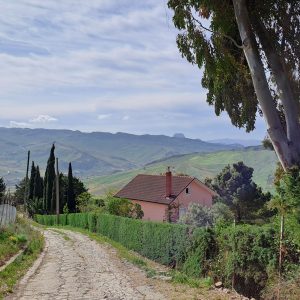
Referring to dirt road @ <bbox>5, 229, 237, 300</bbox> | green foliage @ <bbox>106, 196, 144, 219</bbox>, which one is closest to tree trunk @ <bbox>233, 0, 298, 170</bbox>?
dirt road @ <bbox>5, 229, 237, 300</bbox>

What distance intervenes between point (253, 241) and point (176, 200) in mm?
37618

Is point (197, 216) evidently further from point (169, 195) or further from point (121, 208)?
point (169, 195)

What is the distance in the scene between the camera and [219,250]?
52.0 feet

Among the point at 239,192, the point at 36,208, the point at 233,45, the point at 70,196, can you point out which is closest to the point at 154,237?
the point at 233,45

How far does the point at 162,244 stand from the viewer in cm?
2136

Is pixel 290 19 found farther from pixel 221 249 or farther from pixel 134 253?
pixel 134 253

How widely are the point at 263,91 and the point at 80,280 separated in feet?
27.0

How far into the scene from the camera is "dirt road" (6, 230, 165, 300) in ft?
38.7

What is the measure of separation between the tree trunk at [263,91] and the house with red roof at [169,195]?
119ft

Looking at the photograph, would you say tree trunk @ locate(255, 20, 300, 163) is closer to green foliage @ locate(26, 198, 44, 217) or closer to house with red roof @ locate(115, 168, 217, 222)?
house with red roof @ locate(115, 168, 217, 222)

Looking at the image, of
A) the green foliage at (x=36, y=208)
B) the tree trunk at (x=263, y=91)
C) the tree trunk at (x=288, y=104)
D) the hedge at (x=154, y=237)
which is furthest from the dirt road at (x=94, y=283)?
the green foliage at (x=36, y=208)

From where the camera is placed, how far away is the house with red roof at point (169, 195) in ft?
163

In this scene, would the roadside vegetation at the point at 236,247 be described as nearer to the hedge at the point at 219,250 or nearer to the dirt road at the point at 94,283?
the hedge at the point at 219,250

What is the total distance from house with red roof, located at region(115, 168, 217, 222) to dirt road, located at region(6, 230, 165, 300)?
1055 inches
